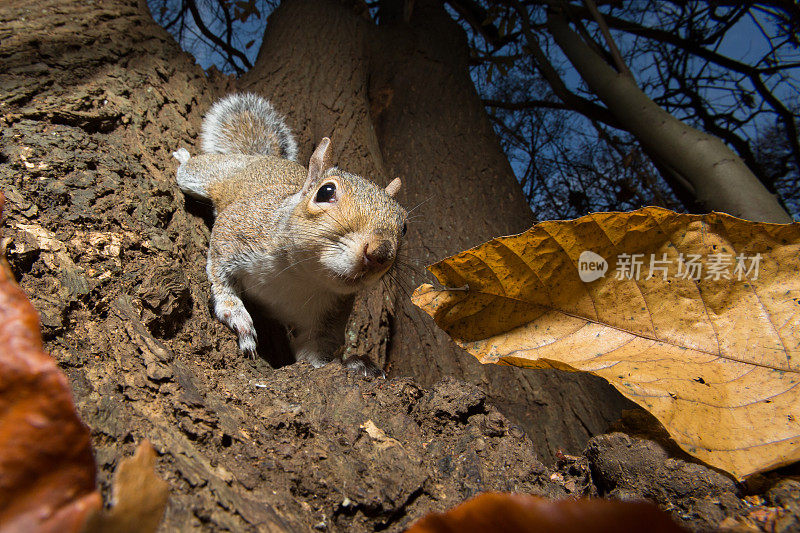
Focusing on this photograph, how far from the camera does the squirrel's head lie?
4.20 feet

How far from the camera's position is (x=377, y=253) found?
124 centimetres

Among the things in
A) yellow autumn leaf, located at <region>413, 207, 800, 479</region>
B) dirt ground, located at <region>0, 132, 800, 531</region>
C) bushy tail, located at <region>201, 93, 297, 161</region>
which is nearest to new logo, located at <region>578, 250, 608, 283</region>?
yellow autumn leaf, located at <region>413, 207, 800, 479</region>

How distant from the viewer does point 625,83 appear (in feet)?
7.95

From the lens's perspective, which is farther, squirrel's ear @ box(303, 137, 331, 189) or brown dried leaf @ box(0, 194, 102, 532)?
squirrel's ear @ box(303, 137, 331, 189)

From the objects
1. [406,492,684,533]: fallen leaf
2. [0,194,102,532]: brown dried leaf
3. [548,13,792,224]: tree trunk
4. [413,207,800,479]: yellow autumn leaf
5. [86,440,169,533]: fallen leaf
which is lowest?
[86,440,169,533]: fallen leaf

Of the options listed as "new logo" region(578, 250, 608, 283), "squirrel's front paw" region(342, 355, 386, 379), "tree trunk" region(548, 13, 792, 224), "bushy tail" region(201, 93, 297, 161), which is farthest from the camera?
"bushy tail" region(201, 93, 297, 161)

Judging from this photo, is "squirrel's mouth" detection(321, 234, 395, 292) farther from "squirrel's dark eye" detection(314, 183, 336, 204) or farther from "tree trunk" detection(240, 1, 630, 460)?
"tree trunk" detection(240, 1, 630, 460)

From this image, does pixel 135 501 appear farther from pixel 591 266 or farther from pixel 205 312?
pixel 205 312

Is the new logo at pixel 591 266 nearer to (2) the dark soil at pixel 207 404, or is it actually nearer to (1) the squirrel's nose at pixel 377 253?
(2) the dark soil at pixel 207 404

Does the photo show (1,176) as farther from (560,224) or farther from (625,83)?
(625,83)

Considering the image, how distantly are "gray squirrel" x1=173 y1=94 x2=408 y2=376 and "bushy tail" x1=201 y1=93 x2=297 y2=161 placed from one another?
29 mm

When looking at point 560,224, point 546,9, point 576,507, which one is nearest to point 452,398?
point 560,224

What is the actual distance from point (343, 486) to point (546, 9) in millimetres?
3568

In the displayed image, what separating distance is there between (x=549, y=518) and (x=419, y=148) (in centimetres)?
217
